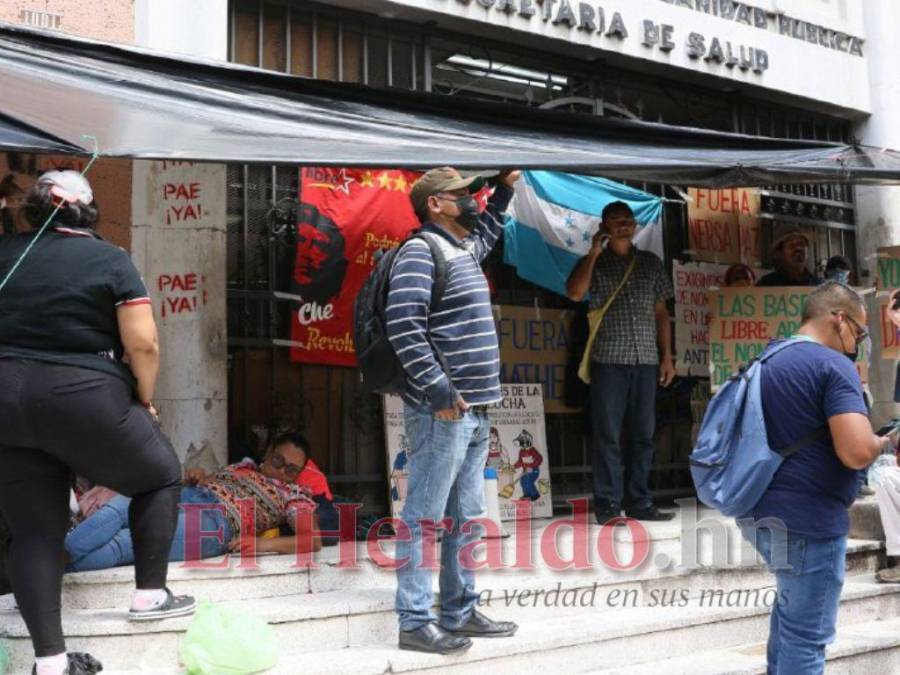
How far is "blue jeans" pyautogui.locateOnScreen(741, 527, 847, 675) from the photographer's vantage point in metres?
3.82

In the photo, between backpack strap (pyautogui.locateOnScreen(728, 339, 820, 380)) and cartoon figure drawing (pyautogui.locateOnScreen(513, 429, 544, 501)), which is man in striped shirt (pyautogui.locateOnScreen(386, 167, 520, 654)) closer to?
backpack strap (pyautogui.locateOnScreen(728, 339, 820, 380))

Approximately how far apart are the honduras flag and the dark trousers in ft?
2.82

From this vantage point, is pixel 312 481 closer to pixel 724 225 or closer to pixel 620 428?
pixel 620 428

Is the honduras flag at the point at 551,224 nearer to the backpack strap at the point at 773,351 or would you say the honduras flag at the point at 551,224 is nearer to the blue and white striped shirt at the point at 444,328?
the blue and white striped shirt at the point at 444,328

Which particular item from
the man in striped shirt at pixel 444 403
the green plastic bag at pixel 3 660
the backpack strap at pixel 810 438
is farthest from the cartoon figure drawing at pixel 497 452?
the green plastic bag at pixel 3 660

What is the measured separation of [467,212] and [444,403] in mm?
905

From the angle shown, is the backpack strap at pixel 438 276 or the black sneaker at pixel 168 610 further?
the backpack strap at pixel 438 276

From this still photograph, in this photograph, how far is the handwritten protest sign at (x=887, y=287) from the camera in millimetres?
8586

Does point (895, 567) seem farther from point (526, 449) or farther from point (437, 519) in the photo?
point (437, 519)

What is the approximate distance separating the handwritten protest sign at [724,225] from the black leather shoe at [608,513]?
2.55 m

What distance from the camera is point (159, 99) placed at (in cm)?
429

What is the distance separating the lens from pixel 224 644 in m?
3.96

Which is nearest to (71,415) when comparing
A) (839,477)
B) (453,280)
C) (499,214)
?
(453,280)

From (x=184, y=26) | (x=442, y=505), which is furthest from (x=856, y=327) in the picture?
(x=184, y=26)
